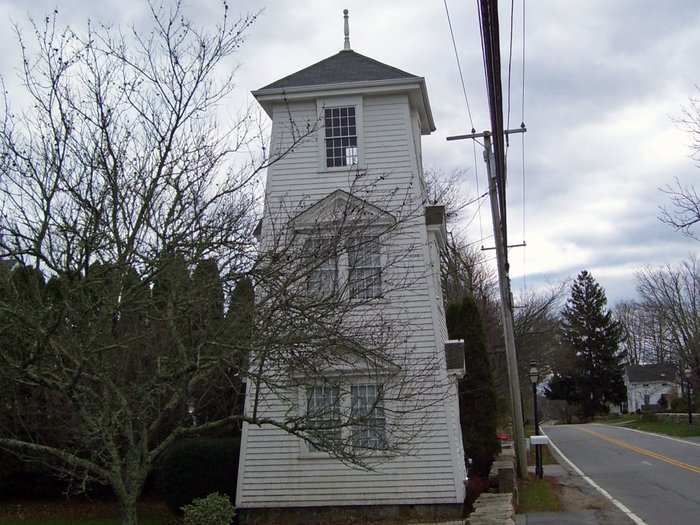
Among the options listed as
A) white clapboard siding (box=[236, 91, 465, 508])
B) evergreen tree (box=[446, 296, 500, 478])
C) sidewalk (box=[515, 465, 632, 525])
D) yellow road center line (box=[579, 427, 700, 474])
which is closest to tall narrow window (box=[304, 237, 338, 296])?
white clapboard siding (box=[236, 91, 465, 508])

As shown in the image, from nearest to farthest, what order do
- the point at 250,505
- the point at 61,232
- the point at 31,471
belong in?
1. the point at 61,232
2. the point at 250,505
3. the point at 31,471

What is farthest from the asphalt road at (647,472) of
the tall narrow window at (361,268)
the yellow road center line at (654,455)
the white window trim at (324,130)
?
the white window trim at (324,130)

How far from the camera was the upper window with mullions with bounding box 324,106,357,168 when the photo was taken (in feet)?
54.0

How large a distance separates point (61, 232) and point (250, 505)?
824 cm

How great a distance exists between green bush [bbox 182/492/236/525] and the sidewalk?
17.3 feet

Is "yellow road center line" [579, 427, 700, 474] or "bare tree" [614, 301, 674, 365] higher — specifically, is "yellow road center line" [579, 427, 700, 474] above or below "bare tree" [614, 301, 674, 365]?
below

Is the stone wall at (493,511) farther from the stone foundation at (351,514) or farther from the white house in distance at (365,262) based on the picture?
the white house in distance at (365,262)

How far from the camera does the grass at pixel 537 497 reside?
626 inches

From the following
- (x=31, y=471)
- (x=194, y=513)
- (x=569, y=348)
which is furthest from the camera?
(x=569, y=348)

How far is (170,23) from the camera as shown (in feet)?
33.6

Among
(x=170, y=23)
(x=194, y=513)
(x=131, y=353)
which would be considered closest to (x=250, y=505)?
(x=194, y=513)

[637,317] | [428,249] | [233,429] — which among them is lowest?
[233,429]

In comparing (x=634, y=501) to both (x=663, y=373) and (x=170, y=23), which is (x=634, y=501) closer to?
(x=170, y=23)

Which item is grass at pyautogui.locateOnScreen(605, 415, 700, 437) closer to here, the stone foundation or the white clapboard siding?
the white clapboard siding
